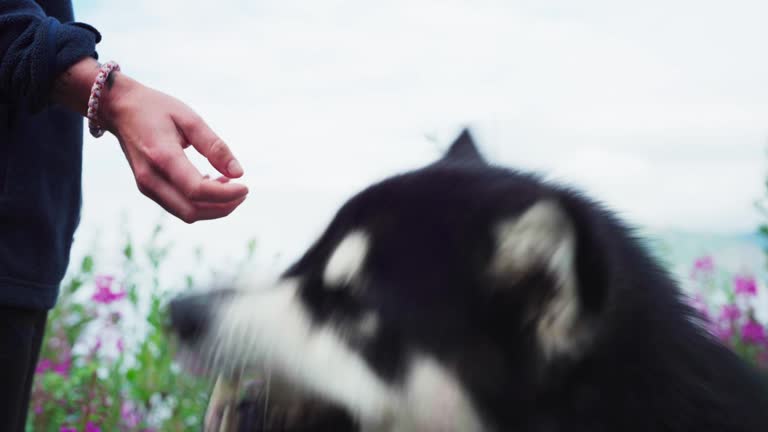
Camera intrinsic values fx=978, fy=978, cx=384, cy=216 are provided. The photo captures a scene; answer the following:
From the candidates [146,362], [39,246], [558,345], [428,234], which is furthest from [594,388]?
[146,362]

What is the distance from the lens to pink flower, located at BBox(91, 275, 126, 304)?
4.03 meters

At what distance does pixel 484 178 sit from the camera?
1840 millimetres

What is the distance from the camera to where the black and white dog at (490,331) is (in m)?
1.58

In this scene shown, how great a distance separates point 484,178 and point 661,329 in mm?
427

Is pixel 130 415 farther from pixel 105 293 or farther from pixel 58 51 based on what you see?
pixel 58 51

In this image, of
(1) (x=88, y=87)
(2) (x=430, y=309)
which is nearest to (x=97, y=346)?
(1) (x=88, y=87)

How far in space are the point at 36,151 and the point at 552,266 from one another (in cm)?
128

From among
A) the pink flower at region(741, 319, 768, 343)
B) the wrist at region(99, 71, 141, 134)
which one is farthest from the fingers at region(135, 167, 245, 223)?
the pink flower at region(741, 319, 768, 343)

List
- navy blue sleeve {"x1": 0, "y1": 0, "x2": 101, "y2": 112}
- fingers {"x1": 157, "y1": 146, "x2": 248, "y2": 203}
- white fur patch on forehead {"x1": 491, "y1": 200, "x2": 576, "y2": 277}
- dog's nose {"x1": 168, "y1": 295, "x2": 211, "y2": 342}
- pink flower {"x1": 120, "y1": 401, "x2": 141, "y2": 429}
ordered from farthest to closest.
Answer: pink flower {"x1": 120, "y1": 401, "x2": 141, "y2": 429}
navy blue sleeve {"x1": 0, "y1": 0, "x2": 101, "y2": 112}
fingers {"x1": 157, "y1": 146, "x2": 248, "y2": 203}
dog's nose {"x1": 168, "y1": 295, "x2": 211, "y2": 342}
white fur patch on forehead {"x1": 491, "y1": 200, "x2": 576, "y2": 277}

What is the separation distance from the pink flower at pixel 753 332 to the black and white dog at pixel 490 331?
256 cm

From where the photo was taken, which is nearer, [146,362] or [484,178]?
[484,178]

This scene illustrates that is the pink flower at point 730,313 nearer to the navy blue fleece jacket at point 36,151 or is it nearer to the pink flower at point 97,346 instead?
the pink flower at point 97,346

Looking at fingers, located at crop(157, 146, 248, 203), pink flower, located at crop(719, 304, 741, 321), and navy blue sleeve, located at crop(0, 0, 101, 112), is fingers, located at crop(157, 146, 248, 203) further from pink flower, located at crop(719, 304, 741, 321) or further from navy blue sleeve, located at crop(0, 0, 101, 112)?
pink flower, located at crop(719, 304, 741, 321)

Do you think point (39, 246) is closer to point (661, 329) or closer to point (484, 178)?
point (484, 178)
